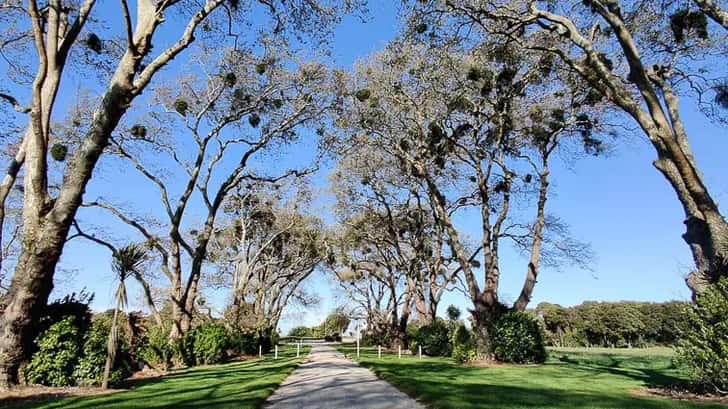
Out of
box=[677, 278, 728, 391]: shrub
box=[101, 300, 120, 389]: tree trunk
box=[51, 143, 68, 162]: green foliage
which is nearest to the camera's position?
box=[677, 278, 728, 391]: shrub

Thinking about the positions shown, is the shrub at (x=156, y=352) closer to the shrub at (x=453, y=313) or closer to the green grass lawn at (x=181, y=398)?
the green grass lawn at (x=181, y=398)

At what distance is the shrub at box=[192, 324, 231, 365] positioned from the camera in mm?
18391

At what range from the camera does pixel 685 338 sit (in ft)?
26.5

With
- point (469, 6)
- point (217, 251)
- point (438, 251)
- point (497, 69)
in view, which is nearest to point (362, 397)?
point (469, 6)

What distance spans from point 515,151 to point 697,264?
9.78 metres

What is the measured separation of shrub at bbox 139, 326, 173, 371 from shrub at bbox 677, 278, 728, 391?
1509 cm

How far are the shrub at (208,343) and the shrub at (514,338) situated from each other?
1131 centimetres

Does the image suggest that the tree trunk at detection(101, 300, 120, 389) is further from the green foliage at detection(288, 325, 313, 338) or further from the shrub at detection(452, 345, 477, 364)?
the green foliage at detection(288, 325, 313, 338)

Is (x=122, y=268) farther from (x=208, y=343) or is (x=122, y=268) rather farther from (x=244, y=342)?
(x=244, y=342)

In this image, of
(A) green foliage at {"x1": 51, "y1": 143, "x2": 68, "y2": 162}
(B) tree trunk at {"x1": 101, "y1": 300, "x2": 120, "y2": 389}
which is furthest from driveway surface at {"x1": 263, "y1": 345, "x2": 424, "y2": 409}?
(A) green foliage at {"x1": 51, "y1": 143, "x2": 68, "y2": 162}

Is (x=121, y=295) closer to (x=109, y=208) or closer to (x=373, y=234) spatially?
(x=109, y=208)

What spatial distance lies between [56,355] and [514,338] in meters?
13.4

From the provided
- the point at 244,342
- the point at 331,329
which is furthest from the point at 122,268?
the point at 331,329

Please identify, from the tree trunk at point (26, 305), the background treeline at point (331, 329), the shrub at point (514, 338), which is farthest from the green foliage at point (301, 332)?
the tree trunk at point (26, 305)
